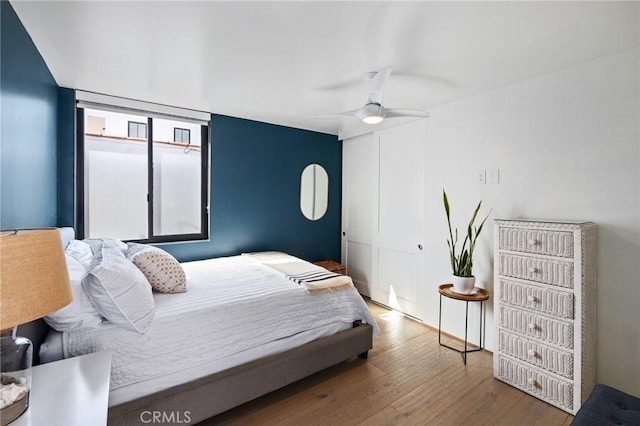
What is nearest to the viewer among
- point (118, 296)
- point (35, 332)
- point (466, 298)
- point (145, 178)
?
point (35, 332)

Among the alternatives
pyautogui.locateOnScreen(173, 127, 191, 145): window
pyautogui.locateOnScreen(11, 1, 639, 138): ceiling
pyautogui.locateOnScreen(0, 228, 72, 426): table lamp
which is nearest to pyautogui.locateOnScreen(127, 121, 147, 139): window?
pyautogui.locateOnScreen(173, 127, 191, 145): window

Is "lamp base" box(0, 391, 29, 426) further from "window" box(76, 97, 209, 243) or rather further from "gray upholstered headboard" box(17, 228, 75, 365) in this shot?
"window" box(76, 97, 209, 243)

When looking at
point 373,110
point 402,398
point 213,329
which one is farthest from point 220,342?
point 373,110

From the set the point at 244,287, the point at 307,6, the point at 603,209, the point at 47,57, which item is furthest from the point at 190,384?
the point at 603,209

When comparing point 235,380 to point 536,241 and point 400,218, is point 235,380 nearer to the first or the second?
point 536,241

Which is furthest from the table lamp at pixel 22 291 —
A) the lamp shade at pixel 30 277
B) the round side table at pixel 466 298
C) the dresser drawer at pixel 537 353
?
the dresser drawer at pixel 537 353

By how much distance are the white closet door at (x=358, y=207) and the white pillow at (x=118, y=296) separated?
9.66ft

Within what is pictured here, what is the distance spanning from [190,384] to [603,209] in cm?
297

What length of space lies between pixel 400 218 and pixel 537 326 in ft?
5.83

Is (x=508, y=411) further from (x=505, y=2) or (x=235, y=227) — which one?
(x=235, y=227)

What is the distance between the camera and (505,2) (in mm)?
1481

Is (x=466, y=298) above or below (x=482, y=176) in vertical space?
below

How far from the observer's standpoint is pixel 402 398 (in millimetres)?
2053

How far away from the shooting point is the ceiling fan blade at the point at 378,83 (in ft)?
6.92
